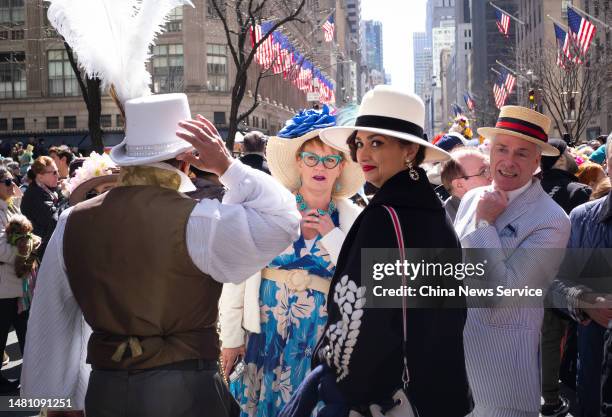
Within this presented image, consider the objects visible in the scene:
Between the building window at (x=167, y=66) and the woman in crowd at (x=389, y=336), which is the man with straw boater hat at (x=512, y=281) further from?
the building window at (x=167, y=66)

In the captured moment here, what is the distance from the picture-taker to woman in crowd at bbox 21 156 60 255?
9.73 meters

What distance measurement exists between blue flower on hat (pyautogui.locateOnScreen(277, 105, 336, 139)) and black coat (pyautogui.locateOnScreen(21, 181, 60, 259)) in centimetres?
564

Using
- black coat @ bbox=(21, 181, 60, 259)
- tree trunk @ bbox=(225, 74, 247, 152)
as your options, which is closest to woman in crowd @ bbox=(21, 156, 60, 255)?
black coat @ bbox=(21, 181, 60, 259)

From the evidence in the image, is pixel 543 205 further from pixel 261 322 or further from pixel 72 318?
pixel 72 318

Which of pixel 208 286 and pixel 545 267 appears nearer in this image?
pixel 208 286

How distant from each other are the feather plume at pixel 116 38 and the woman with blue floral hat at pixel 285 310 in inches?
59.5

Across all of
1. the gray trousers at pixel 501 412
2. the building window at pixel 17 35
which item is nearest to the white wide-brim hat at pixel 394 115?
the gray trousers at pixel 501 412

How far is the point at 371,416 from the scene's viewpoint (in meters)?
2.93

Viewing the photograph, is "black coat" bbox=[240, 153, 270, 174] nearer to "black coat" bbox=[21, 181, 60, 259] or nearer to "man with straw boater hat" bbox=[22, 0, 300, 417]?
"black coat" bbox=[21, 181, 60, 259]

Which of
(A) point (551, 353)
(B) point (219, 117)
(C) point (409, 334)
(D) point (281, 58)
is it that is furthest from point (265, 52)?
(C) point (409, 334)

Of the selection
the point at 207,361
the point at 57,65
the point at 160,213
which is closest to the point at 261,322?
the point at 207,361

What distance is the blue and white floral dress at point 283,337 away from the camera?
4.41 metres

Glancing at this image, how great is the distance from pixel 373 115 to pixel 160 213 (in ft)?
3.50

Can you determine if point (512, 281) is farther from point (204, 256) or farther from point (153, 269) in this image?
point (153, 269)
